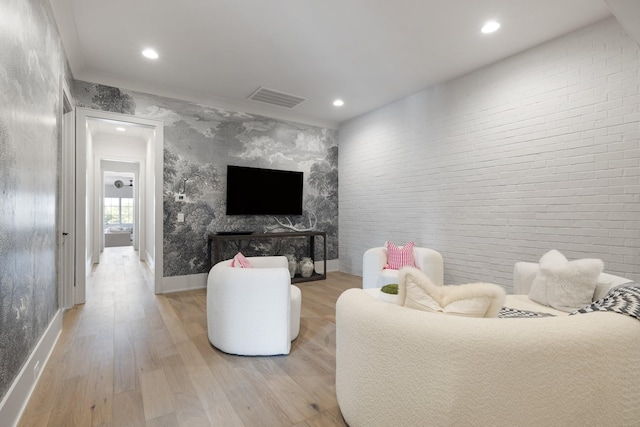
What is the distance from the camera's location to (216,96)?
430 centimetres

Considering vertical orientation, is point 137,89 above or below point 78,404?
above

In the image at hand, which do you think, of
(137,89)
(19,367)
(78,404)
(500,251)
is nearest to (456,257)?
(500,251)

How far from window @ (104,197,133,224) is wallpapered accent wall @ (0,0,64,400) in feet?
39.3

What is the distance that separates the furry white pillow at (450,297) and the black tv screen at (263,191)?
11.9 ft

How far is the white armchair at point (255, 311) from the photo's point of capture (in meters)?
2.19

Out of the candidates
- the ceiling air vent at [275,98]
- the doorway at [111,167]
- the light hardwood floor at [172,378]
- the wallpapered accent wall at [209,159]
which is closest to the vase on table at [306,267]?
the wallpapered accent wall at [209,159]

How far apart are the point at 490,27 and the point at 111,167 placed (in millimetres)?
8691

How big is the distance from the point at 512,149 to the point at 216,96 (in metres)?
3.91

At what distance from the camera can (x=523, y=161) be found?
3064 millimetres

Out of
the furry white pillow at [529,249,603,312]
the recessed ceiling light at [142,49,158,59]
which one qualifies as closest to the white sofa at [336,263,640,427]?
the furry white pillow at [529,249,603,312]

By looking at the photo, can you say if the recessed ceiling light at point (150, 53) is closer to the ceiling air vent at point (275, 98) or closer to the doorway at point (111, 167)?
the doorway at point (111, 167)

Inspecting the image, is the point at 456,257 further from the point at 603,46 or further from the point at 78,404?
the point at 78,404

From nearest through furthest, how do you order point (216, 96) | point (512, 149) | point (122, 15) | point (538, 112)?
point (122, 15)
point (538, 112)
point (512, 149)
point (216, 96)

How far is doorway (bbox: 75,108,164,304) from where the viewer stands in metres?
3.50
